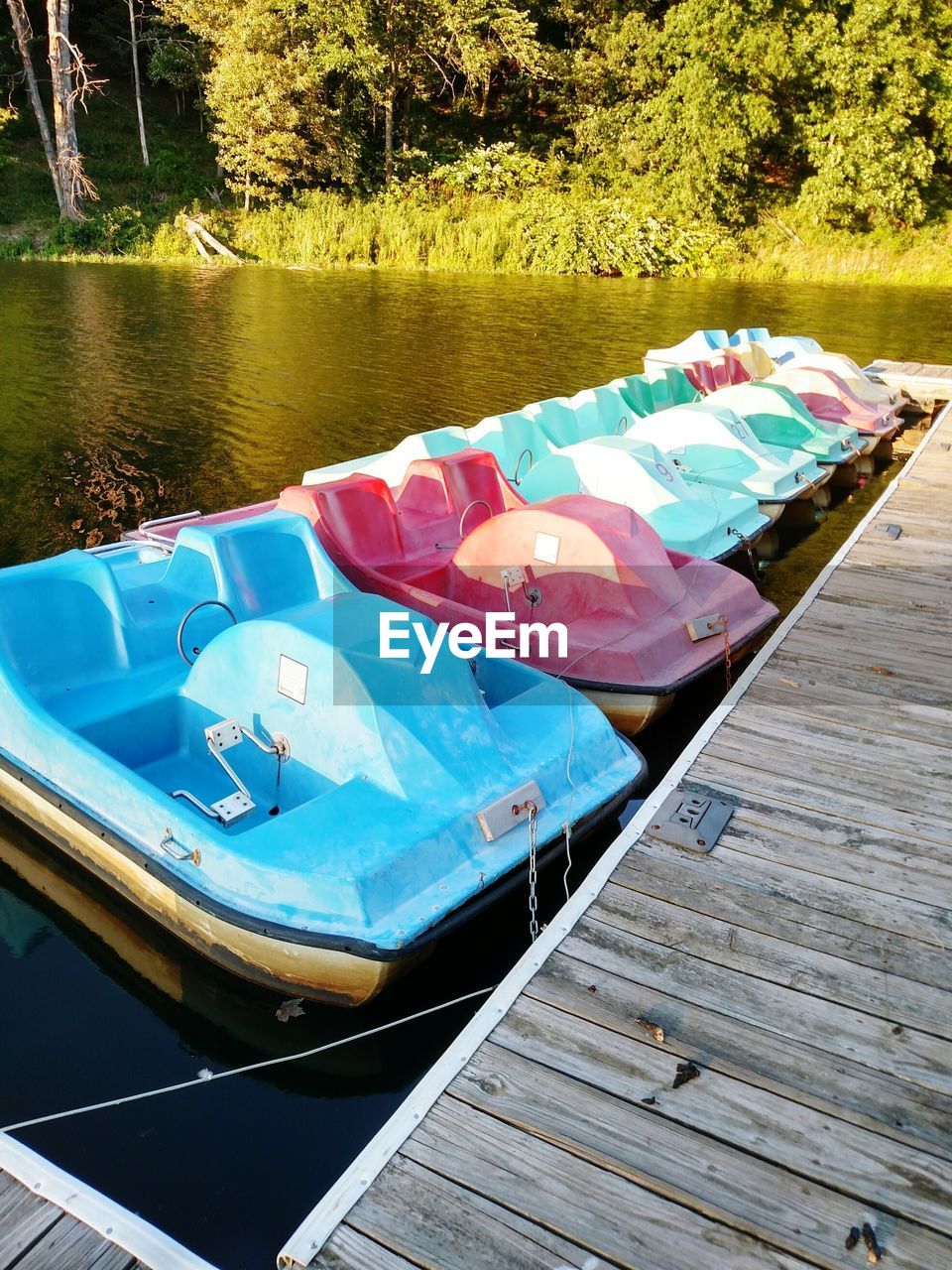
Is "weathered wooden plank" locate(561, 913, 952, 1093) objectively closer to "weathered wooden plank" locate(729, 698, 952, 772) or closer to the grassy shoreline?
"weathered wooden plank" locate(729, 698, 952, 772)

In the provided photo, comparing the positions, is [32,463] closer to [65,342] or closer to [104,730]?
[65,342]

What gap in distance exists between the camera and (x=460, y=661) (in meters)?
4.65

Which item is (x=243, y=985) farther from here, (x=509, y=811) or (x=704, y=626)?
(x=704, y=626)

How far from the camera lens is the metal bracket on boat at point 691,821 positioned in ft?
14.0

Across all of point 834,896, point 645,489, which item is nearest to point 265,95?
point 645,489

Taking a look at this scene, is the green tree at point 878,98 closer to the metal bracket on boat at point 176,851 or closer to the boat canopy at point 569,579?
the boat canopy at point 569,579

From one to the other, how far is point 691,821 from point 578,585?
239 cm

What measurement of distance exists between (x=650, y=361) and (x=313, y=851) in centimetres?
1236

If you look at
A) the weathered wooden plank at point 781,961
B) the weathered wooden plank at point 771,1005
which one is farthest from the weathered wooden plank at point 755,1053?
the weathered wooden plank at point 781,961

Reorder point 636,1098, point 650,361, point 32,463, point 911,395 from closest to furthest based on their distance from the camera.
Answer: point 636,1098 → point 32,463 → point 650,361 → point 911,395

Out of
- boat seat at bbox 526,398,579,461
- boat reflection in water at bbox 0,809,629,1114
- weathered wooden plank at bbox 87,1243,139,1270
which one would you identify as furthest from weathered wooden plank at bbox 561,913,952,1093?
boat seat at bbox 526,398,579,461

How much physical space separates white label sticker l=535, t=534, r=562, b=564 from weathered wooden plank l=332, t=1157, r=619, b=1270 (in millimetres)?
4237

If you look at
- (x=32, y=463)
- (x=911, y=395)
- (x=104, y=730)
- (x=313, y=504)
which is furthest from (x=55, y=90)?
(x=104, y=730)

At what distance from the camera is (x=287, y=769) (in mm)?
4551
